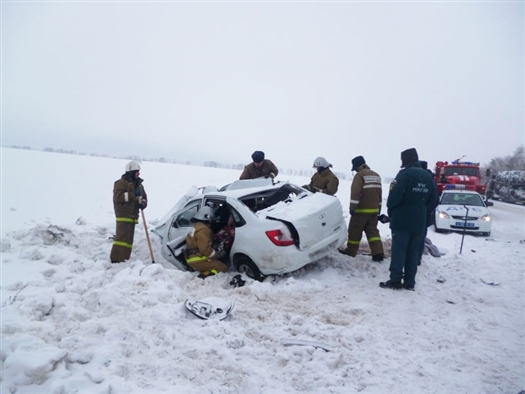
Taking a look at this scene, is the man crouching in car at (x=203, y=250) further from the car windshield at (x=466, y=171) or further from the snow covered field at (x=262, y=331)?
the car windshield at (x=466, y=171)

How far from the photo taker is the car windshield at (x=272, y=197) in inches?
245

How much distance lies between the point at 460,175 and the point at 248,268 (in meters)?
16.2

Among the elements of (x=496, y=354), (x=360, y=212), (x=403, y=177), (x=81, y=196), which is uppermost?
(x=403, y=177)

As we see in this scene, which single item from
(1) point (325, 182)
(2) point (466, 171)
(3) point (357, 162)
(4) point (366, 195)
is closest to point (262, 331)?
(4) point (366, 195)

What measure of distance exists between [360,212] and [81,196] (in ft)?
52.4

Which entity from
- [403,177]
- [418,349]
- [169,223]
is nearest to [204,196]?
[169,223]

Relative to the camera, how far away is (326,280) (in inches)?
218

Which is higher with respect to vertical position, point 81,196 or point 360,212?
point 360,212

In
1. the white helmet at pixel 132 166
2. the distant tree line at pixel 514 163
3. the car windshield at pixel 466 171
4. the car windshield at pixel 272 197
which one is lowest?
the car windshield at pixel 272 197

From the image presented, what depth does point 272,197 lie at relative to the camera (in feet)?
21.5

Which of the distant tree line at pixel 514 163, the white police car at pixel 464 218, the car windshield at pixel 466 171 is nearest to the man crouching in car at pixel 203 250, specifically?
the white police car at pixel 464 218

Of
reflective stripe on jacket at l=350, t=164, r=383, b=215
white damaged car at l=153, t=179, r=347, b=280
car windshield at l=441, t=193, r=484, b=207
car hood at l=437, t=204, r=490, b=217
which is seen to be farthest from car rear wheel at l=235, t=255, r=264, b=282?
car windshield at l=441, t=193, r=484, b=207

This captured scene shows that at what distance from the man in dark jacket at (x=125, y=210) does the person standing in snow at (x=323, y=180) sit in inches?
147

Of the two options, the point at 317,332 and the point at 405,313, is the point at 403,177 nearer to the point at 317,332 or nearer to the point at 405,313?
the point at 405,313
